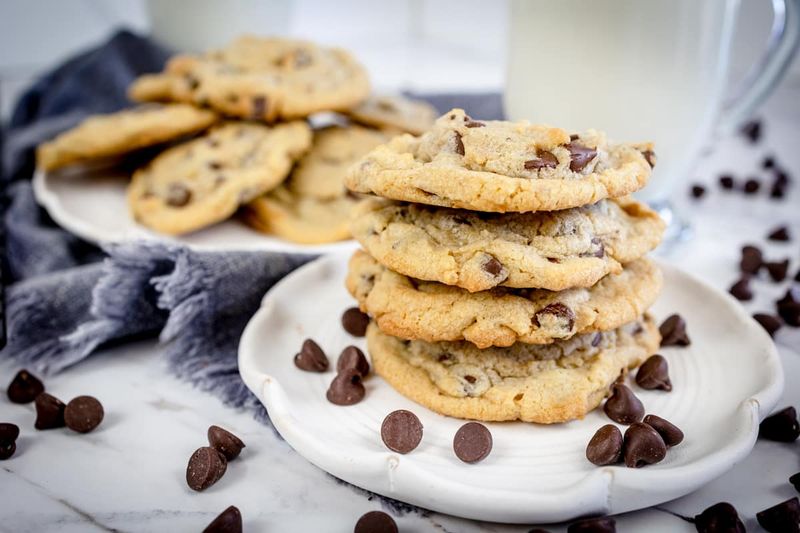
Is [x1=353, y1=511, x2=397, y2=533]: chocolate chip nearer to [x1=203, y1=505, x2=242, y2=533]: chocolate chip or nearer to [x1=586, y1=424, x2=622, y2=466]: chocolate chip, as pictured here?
[x1=203, y1=505, x2=242, y2=533]: chocolate chip

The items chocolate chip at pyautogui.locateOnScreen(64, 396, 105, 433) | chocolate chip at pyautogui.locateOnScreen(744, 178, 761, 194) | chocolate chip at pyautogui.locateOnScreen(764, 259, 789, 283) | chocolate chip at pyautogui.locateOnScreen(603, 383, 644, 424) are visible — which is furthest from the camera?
chocolate chip at pyautogui.locateOnScreen(744, 178, 761, 194)

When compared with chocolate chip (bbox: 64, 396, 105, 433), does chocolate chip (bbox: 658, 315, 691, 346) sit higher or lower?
higher

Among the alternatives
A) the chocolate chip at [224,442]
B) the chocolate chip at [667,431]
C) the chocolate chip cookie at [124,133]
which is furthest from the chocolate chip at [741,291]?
the chocolate chip cookie at [124,133]

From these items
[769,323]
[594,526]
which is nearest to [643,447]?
[594,526]

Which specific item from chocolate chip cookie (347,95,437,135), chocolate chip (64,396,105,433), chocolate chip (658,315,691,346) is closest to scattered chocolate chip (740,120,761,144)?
chocolate chip cookie (347,95,437,135)

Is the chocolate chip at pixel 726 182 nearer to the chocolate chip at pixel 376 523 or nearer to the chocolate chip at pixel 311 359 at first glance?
the chocolate chip at pixel 311 359

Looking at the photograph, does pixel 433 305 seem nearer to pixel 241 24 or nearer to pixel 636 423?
pixel 636 423
